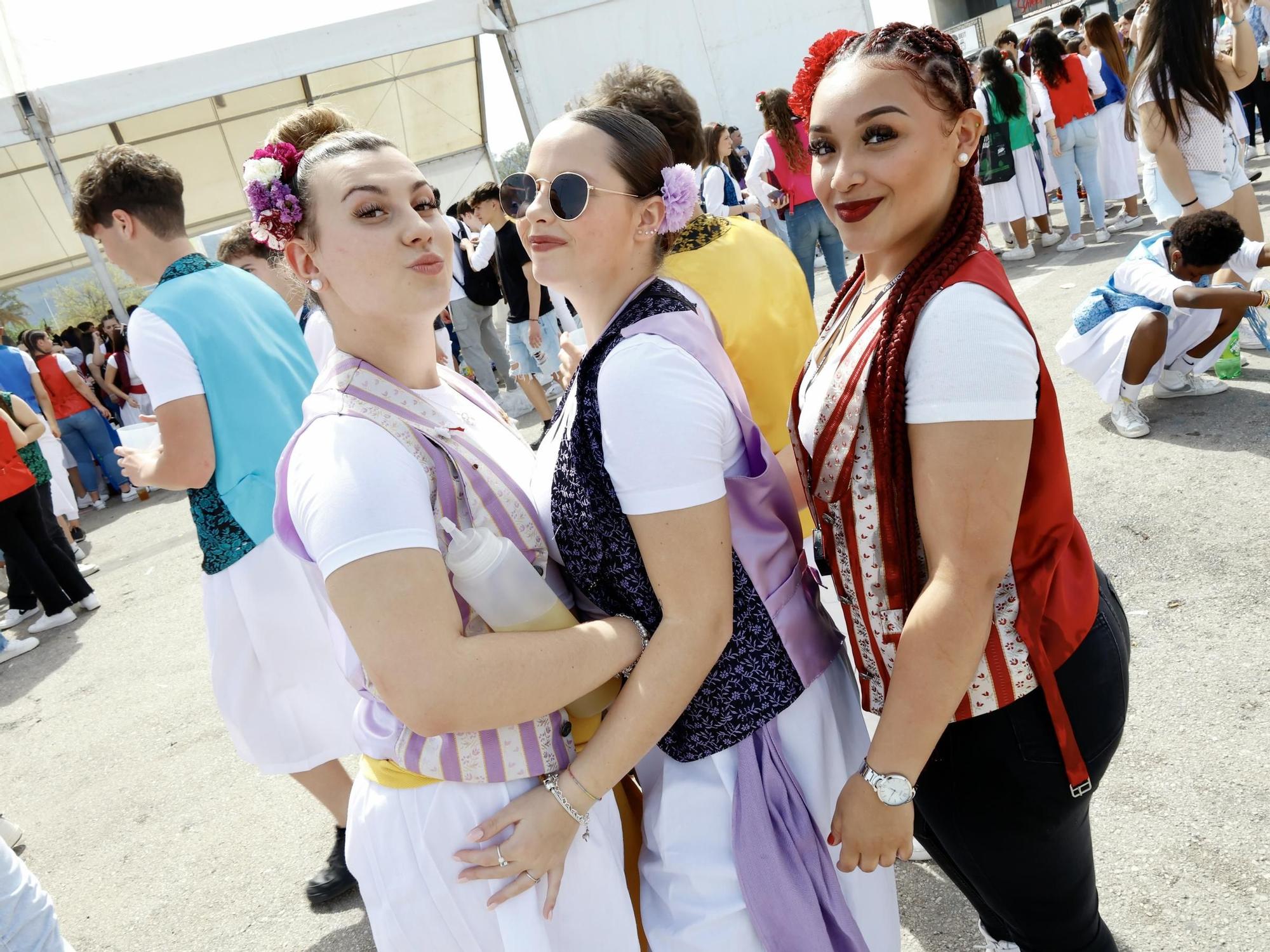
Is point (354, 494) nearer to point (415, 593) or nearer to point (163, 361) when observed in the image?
point (415, 593)

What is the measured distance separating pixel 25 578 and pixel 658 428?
6880 mm

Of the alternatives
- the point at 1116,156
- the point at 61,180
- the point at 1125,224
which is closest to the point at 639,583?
the point at 1125,224

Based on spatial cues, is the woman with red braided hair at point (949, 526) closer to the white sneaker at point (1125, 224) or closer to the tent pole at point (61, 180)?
the white sneaker at point (1125, 224)

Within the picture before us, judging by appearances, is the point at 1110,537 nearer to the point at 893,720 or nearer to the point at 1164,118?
the point at 1164,118

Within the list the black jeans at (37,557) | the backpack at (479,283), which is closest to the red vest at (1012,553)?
the black jeans at (37,557)

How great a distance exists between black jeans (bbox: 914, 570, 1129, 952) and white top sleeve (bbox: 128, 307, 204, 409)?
2144mm

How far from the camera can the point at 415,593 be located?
1.22 metres

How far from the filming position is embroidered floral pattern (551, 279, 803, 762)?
A: 1333 millimetres

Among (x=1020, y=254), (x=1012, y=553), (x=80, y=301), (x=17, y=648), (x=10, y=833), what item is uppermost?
(x=80, y=301)

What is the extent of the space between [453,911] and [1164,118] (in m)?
5.04

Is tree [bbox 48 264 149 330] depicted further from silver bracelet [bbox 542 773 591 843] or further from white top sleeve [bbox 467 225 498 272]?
silver bracelet [bbox 542 773 591 843]

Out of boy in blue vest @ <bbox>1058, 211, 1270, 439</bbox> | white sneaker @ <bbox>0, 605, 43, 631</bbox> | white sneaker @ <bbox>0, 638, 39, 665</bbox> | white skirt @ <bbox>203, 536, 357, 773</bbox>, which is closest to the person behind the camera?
white skirt @ <bbox>203, 536, 357, 773</bbox>

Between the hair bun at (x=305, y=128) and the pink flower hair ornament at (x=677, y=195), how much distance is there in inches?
24.4

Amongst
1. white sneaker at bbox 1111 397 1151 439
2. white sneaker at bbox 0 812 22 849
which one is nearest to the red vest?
white sneaker at bbox 1111 397 1151 439
